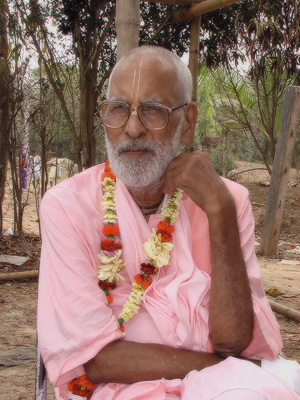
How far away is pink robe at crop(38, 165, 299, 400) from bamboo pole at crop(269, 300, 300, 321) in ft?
9.00

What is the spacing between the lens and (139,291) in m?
2.12

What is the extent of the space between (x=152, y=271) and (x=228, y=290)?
366mm

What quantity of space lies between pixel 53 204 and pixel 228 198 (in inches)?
32.1

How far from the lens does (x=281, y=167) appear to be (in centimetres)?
755

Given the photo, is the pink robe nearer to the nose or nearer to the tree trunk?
the nose

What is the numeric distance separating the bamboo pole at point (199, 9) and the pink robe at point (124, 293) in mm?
2823

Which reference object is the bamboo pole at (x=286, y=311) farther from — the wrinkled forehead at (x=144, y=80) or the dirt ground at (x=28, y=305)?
the wrinkled forehead at (x=144, y=80)

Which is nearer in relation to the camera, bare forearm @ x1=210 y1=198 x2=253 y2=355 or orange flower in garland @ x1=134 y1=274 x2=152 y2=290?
bare forearm @ x1=210 y1=198 x2=253 y2=355

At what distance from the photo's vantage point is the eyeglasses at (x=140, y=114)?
222cm

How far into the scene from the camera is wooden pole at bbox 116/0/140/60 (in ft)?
12.3

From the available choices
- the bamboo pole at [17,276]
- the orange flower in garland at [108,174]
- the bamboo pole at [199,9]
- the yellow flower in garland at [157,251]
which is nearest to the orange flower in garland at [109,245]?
the yellow flower in garland at [157,251]

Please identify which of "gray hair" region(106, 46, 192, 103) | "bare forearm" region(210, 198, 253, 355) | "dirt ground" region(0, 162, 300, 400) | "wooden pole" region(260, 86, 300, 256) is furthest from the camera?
"wooden pole" region(260, 86, 300, 256)

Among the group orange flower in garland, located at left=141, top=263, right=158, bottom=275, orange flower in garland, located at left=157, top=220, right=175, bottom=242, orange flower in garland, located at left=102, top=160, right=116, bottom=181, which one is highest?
orange flower in garland, located at left=102, top=160, right=116, bottom=181

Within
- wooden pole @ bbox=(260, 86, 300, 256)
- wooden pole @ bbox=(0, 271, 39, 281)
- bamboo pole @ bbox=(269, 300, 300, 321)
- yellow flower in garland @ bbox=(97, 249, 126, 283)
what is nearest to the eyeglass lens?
yellow flower in garland @ bbox=(97, 249, 126, 283)
